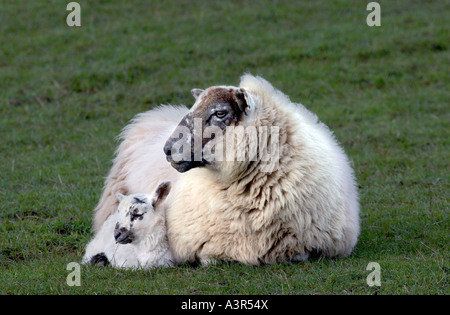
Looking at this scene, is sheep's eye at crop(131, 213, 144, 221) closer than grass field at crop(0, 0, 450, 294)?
No

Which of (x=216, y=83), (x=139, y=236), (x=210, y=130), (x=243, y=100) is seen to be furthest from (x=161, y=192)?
(x=216, y=83)

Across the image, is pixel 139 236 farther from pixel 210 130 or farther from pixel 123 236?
pixel 210 130

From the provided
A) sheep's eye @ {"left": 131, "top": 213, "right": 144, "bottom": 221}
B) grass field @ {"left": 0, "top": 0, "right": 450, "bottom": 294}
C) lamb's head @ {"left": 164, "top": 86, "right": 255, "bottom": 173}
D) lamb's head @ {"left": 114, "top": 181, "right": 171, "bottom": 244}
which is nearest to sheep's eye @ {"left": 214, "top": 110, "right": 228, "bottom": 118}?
lamb's head @ {"left": 164, "top": 86, "right": 255, "bottom": 173}

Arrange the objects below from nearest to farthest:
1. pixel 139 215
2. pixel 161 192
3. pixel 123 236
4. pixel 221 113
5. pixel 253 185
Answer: pixel 221 113, pixel 253 185, pixel 123 236, pixel 139 215, pixel 161 192

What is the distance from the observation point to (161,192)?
6.84 metres

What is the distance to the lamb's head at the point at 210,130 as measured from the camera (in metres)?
6.17

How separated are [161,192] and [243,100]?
4.35 feet

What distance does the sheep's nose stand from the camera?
6.51 meters

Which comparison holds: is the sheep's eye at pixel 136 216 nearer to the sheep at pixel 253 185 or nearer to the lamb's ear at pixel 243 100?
the sheep at pixel 253 185

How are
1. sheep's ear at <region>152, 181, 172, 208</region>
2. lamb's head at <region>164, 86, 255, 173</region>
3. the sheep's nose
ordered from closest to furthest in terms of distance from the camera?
1. lamb's head at <region>164, 86, 255, 173</region>
2. the sheep's nose
3. sheep's ear at <region>152, 181, 172, 208</region>

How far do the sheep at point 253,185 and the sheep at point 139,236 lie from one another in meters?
0.12

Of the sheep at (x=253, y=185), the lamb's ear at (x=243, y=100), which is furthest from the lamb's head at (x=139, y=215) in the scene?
the lamb's ear at (x=243, y=100)

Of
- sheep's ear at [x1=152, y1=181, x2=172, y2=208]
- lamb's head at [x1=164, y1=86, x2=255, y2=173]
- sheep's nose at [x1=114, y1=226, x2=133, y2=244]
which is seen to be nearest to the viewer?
lamb's head at [x1=164, y1=86, x2=255, y2=173]

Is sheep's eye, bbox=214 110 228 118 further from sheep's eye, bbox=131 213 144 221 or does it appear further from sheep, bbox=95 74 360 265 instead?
sheep's eye, bbox=131 213 144 221
